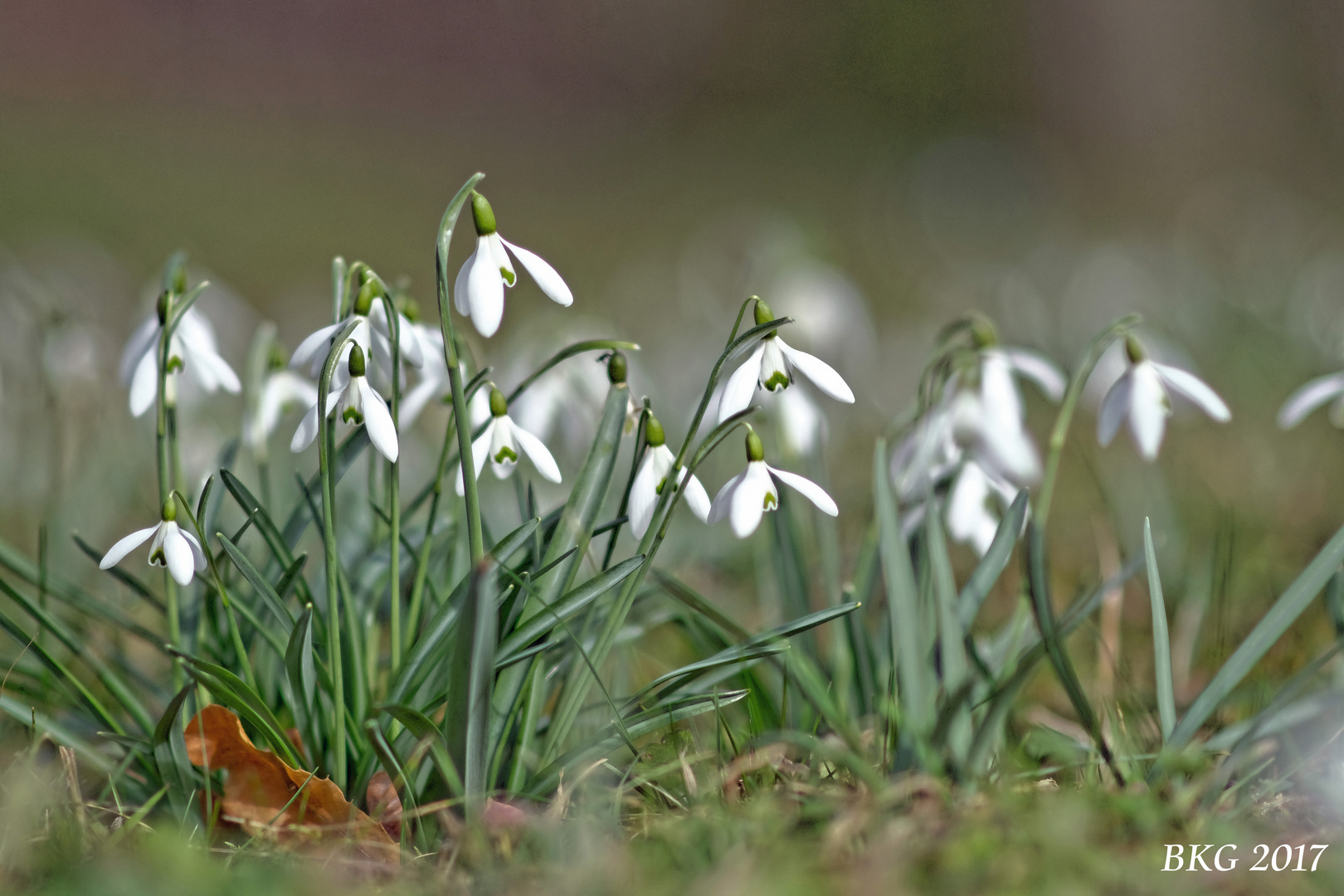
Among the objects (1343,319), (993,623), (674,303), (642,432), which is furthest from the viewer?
(674,303)

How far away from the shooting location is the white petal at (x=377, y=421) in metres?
1.26

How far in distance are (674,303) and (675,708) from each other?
16.1ft

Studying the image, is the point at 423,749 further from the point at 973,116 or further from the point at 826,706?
the point at 973,116

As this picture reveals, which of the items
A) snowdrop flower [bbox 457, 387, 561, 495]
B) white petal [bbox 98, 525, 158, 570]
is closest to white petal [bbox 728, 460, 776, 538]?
snowdrop flower [bbox 457, 387, 561, 495]

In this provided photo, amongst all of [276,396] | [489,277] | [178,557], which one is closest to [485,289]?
[489,277]

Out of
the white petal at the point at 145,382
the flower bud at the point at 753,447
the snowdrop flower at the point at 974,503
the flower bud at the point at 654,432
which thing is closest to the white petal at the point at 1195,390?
the snowdrop flower at the point at 974,503

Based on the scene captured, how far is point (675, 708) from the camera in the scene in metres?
1.46

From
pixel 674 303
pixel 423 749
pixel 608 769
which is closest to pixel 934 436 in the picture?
pixel 608 769

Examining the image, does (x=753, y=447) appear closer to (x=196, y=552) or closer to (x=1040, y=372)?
(x=1040, y=372)

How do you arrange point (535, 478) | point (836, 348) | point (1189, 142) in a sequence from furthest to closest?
1. point (1189, 142)
2. point (836, 348)
3. point (535, 478)

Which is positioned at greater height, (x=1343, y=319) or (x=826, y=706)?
(x=1343, y=319)

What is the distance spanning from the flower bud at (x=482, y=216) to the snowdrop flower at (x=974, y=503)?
83 cm

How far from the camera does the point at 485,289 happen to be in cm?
127

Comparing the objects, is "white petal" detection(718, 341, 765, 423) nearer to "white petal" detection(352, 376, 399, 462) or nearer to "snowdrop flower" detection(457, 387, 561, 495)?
"snowdrop flower" detection(457, 387, 561, 495)
